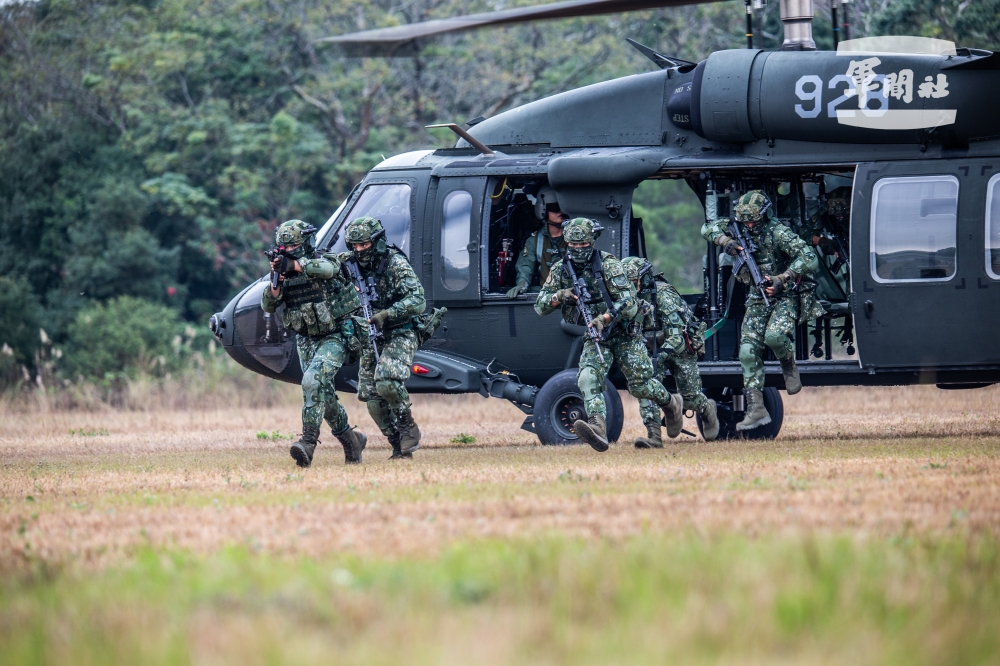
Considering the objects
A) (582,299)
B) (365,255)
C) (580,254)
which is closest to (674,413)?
(582,299)

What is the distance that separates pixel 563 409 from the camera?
11375 mm

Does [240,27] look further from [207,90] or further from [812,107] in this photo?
[812,107]

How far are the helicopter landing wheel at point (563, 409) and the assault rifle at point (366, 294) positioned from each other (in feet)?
5.41

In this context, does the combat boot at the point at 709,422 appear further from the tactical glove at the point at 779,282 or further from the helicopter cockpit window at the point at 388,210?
the helicopter cockpit window at the point at 388,210

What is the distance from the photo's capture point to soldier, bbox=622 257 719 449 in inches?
438

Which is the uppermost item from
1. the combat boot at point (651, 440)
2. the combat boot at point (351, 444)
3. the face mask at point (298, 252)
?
the face mask at point (298, 252)

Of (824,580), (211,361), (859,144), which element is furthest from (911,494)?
(211,361)

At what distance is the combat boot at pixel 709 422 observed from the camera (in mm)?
11539

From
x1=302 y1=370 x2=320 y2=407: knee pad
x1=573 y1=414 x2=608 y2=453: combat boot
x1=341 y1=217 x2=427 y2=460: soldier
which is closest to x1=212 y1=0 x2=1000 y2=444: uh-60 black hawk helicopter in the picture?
x1=573 y1=414 x2=608 y2=453: combat boot

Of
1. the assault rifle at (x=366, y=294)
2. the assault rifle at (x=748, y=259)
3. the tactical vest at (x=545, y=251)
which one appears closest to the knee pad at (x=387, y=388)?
the assault rifle at (x=366, y=294)

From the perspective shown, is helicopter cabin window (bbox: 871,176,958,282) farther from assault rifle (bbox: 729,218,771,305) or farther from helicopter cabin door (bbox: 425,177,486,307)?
helicopter cabin door (bbox: 425,177,486,307)

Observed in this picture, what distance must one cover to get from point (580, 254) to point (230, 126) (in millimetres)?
16700

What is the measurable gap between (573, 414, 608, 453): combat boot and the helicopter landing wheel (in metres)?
0.87

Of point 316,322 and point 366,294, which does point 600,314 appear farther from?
point 316,322
